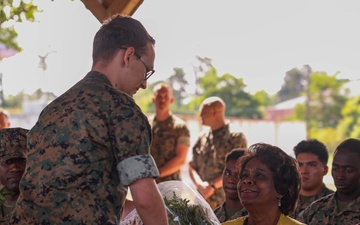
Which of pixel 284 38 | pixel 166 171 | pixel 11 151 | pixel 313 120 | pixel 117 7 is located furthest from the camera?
pixel 313 120

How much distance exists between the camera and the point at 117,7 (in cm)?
580

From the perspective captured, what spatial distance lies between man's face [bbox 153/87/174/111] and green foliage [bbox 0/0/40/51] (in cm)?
339

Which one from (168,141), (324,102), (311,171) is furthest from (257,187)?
(324,102)

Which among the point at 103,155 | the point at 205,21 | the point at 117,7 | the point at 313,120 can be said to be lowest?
the point at 313,120

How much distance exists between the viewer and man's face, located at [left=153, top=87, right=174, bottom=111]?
27.7 ft

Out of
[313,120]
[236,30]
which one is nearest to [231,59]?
[236,30]

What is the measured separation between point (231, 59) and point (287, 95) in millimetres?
39571

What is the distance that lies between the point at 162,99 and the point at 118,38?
5.38m

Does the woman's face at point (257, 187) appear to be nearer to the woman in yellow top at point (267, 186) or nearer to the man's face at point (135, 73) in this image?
the woman in yellow top at point (267, 186)

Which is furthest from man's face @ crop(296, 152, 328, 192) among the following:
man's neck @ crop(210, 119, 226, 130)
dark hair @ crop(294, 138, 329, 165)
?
man's neck @ crop(210, 119, 226, 130)

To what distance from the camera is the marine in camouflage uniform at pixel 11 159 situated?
14.6 feet

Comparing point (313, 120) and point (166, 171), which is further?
point (313, 120)

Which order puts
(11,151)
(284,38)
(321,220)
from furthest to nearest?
1. (284,38)
2. (321,220)
3. (11,151)

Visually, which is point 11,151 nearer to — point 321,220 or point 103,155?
point 103,155
